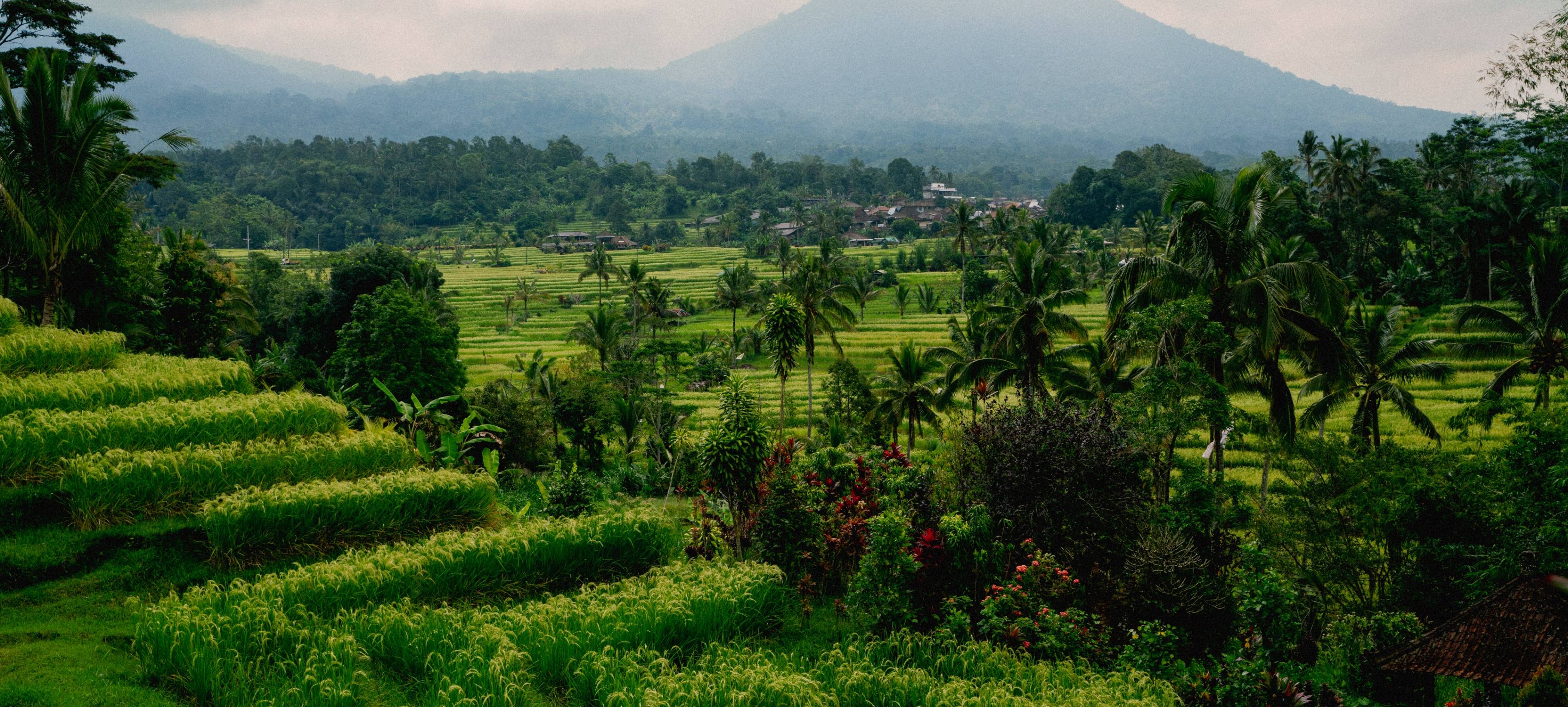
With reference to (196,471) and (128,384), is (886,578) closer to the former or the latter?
(196,471)

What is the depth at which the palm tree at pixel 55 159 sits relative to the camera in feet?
49.0

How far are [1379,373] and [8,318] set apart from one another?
90.3 feet

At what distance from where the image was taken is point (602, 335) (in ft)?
128

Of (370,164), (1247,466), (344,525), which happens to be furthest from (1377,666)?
(370,164)

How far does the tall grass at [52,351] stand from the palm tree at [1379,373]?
23.8 m

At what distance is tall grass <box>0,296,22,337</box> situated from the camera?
13.6m

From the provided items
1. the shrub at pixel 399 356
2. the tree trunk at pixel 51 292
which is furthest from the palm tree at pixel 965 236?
the tree trunk at pixel 51 292

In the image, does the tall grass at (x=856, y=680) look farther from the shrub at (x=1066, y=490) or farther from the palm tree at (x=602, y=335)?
the palm tree at (x=602, y=335)

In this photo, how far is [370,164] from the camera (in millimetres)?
128125

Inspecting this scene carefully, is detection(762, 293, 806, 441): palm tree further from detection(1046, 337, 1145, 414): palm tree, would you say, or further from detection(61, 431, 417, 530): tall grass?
detection(1046, 337, 1145, 414): palm tree

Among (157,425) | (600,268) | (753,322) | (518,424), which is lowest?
(518,424)

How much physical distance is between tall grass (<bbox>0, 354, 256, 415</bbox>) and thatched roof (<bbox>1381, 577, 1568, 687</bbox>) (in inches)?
622

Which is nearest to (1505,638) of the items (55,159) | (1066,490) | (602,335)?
(1066,490)

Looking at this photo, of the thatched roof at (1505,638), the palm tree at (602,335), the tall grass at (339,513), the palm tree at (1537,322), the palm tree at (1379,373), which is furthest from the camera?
the palm tree at (602,335)
